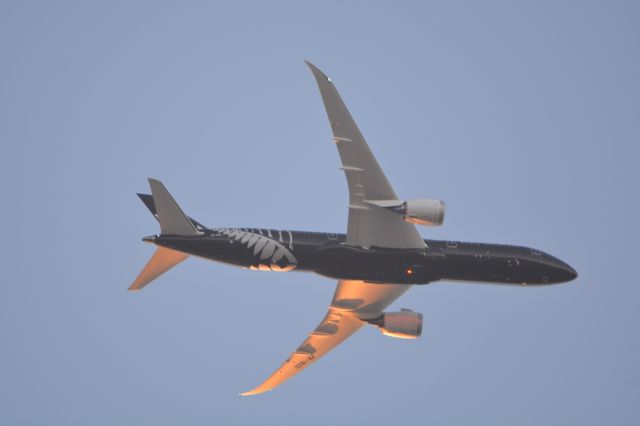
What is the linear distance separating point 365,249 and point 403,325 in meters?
5.30

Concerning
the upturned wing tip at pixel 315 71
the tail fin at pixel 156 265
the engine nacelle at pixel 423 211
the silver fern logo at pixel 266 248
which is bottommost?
the tail fin at pixel 156 265

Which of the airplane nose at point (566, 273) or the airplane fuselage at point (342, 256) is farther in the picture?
the airplane nose at point (566, 273)

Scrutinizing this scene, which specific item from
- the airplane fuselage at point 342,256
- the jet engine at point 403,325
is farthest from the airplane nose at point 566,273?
the jet engine at point 403,325

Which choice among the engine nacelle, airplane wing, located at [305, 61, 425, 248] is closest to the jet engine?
airplane wing, located at [305, 61, 425, 248]

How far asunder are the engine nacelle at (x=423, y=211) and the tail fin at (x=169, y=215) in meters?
9.23

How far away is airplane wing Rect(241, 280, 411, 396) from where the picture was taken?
55.4 metres

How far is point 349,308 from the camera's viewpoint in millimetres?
56000

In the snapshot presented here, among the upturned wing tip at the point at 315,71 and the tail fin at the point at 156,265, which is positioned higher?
the upturned wing tip at the point at 315,71

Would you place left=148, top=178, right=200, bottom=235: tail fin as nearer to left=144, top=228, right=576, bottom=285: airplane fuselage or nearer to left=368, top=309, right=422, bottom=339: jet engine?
left=144, top=228, right=576, bottom=285: airplane fuselage

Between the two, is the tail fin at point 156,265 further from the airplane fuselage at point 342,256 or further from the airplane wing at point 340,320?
the airplane wing at point 340,320

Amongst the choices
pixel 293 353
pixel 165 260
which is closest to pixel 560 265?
pixel 293 353

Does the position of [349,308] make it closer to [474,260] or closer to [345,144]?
[474,260]

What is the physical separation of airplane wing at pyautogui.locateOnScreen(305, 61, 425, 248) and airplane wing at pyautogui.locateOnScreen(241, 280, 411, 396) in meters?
3.95

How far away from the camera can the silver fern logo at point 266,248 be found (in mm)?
51438
